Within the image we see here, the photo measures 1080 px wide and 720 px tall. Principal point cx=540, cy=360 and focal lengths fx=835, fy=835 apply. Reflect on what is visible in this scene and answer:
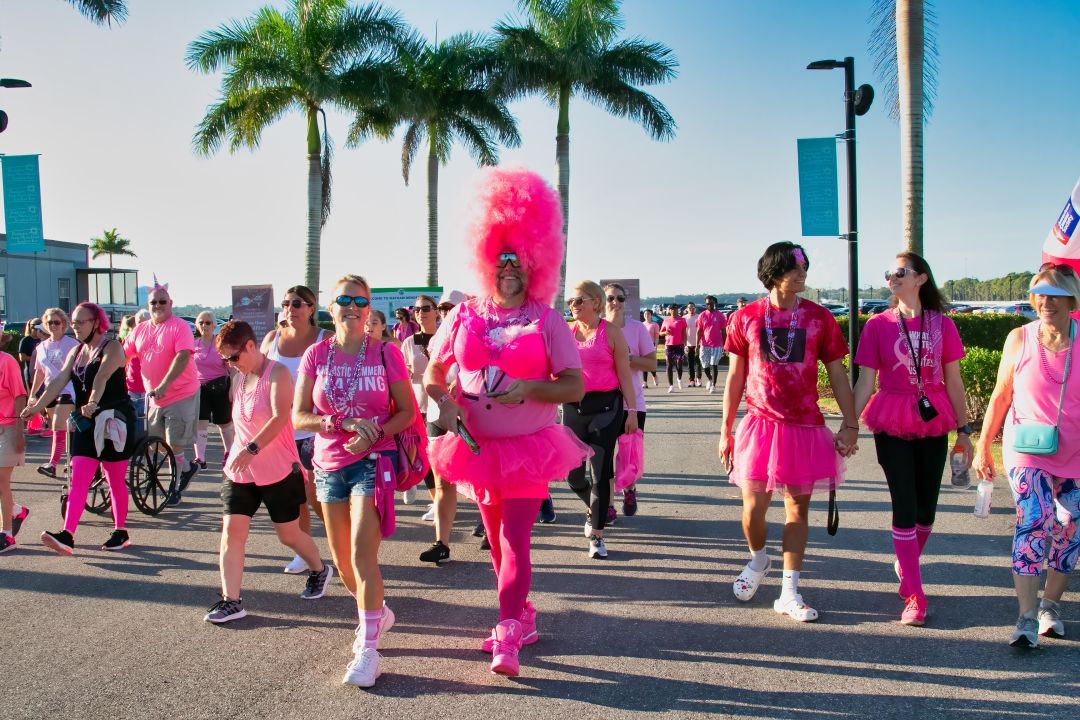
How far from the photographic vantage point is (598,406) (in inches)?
249

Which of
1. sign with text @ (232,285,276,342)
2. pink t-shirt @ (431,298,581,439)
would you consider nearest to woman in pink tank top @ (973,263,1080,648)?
pink t-shirt @ (431,298,581,439)

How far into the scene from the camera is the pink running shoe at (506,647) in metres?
4.03

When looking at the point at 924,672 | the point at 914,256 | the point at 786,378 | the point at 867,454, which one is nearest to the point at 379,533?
the point at 786,378

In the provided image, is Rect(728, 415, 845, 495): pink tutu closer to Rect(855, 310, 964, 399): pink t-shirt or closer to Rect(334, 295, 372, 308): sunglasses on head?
Rect(855, 310, 964, 399): pink t-shirt

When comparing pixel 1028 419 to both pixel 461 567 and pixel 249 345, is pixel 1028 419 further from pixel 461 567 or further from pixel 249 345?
pixel 249 345

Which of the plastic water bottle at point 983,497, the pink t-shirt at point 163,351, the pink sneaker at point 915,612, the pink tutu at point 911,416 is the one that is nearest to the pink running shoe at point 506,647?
the pink sneaker at point 915,612

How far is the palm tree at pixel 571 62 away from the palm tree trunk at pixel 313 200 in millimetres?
6643

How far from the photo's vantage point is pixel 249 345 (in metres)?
5.12

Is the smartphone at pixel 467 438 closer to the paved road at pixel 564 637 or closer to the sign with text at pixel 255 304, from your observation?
the paved road at pixel 564 637

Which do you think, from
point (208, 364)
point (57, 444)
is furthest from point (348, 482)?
point (57, 444)

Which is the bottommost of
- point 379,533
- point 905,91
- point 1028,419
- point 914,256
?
point 379,533

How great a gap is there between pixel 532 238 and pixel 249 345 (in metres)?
1.99

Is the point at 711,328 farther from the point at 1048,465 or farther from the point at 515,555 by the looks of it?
the point at 515,555

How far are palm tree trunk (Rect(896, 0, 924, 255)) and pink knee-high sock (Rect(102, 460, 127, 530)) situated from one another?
11984 millimetres
